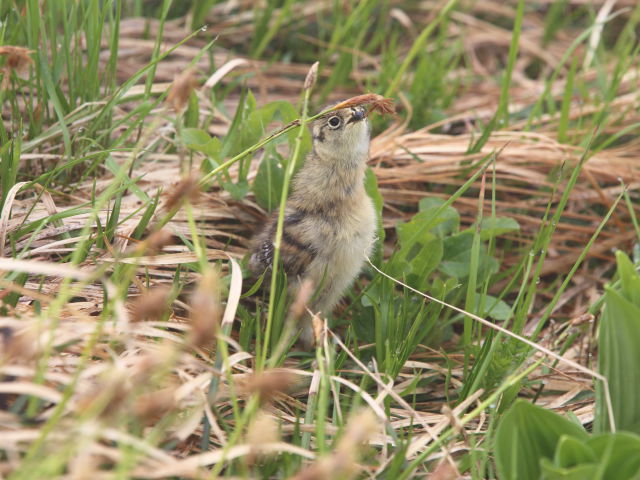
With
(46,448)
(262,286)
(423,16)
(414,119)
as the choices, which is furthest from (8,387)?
(423,16)

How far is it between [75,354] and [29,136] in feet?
4.45

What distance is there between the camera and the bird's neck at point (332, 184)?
327 centimetres

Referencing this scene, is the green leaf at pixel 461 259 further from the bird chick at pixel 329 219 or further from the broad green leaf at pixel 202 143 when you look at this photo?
the broad green leaf at pixel 202 143

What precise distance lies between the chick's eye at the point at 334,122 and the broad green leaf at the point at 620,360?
141cm

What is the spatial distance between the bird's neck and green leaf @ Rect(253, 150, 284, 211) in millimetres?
177

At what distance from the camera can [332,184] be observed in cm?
327

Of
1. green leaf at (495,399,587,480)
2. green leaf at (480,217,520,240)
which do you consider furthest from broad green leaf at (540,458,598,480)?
green leaf at (480,217,520,240)

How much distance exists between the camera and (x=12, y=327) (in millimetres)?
2129

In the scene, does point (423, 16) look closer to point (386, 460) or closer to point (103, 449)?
point (386, 460)

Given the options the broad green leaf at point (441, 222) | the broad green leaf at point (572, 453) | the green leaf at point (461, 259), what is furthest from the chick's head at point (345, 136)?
the broad green leaf at point (572, 453)

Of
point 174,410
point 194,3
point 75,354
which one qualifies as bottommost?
point 75,354

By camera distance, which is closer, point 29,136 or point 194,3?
point 29,136

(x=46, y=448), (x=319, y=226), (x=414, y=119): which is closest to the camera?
(x=46, y=448)

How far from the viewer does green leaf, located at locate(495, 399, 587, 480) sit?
2201mm
